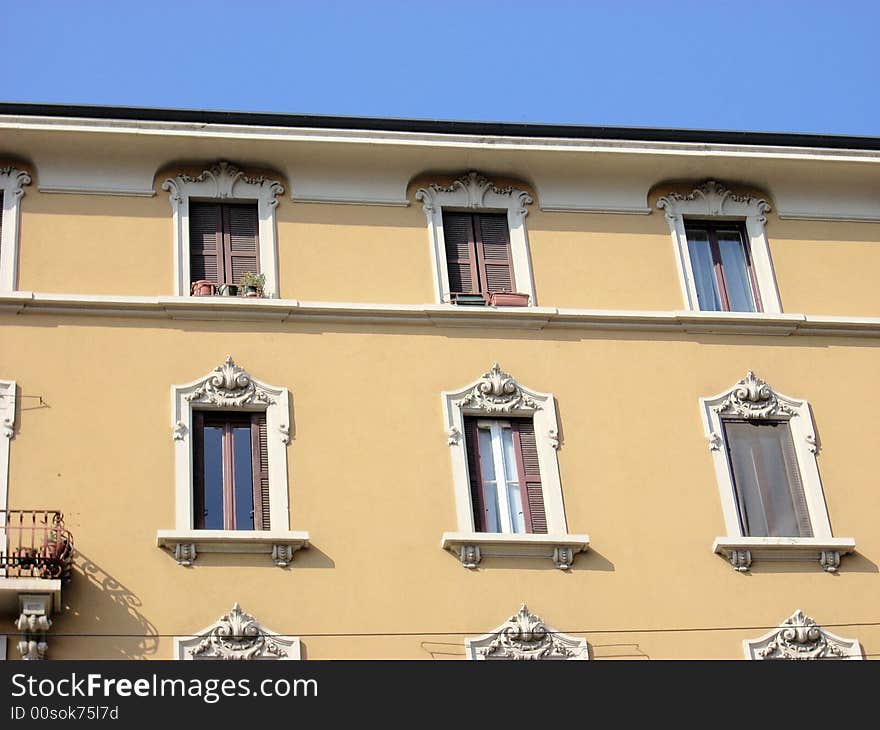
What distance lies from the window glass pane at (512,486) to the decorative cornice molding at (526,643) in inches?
51.3

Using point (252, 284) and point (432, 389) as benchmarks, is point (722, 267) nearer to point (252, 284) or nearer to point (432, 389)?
point (432, 389)

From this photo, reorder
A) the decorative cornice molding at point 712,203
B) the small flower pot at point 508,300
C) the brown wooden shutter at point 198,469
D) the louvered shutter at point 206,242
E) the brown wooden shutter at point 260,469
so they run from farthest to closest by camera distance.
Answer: the decorative cornice molding at point 712,203, the small flower pot at point 508,300, the louvered shutter at point 206,242, the brown wooden shutter at point 260,469, the brown wooden shutter at point 198,469

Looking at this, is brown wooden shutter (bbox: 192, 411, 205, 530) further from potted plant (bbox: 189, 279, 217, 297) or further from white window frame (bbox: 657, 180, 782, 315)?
white window frame (bbox: 657, 180, 782, 315)

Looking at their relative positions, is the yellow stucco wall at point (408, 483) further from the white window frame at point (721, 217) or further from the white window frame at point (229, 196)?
the white window frame at point (229, 196)

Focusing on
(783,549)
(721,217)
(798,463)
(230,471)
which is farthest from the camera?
(721,217)

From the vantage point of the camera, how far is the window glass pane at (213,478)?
20.8 meters

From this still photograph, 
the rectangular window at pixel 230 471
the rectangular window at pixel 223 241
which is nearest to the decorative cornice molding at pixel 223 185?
the rectangular window at pixel 223 241

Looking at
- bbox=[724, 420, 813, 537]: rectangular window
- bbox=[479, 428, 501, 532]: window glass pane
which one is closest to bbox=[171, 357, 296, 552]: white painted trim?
bbox=[479, 428, 501, 532]: window glass pane

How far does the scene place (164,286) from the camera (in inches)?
887

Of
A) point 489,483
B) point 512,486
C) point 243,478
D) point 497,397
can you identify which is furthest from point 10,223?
point 512,486

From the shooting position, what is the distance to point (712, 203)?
2453 centimetres

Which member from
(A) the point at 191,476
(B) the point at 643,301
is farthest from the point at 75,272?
(B) the point at 643,301

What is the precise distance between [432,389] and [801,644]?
5.58m

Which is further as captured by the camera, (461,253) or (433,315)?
(461,253)
